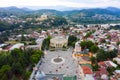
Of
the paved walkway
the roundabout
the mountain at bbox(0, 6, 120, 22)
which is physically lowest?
the mountain at bbox(0, 6, 120, 22)

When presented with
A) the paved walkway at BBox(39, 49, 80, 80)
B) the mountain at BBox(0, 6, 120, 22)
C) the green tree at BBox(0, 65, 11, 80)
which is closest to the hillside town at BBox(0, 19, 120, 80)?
the paved walkway at BBox(39, 49, 80, 80)

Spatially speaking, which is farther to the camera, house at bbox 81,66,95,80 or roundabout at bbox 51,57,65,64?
roundabout at bbox 51,57,65,64

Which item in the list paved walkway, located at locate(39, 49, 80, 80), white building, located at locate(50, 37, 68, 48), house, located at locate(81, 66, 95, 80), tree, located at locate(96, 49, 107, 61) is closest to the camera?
house, located at locate(81, 66, 95, 80)

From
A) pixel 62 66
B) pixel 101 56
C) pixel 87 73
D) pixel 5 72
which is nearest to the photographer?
pixel 5 72

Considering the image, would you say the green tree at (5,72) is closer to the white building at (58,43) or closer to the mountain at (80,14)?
the white building at (58,43)

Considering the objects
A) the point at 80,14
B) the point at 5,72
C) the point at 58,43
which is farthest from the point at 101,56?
the point at 80,14

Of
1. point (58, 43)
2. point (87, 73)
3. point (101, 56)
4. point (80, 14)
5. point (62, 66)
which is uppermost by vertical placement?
point (101, 56)

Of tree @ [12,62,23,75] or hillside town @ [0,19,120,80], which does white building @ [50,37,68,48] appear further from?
tree @ [12,62,23,75]

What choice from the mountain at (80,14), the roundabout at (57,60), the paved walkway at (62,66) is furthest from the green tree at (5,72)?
the mountain at (80,14)

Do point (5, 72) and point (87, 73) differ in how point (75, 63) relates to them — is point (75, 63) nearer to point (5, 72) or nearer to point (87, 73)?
point (87, 73)

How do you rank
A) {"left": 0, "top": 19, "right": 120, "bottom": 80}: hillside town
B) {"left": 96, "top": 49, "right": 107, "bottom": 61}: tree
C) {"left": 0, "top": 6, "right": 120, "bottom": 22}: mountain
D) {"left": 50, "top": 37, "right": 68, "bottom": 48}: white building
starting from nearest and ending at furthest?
1. {"left": 0, "top": 19, "right": 120, "bottom": 80}: hillside town
2. {"left": 96, "top": 49, "right": 107, "bottom": 61}: tree
3. {"left": 50, "top": 37, "right": 68, "bottom": 48}: white building
4. {"left": 0, "top": 6, "right": 120, "bottom": 22}: mountain

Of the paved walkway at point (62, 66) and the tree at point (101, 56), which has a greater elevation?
the tree at point (101, 56)
